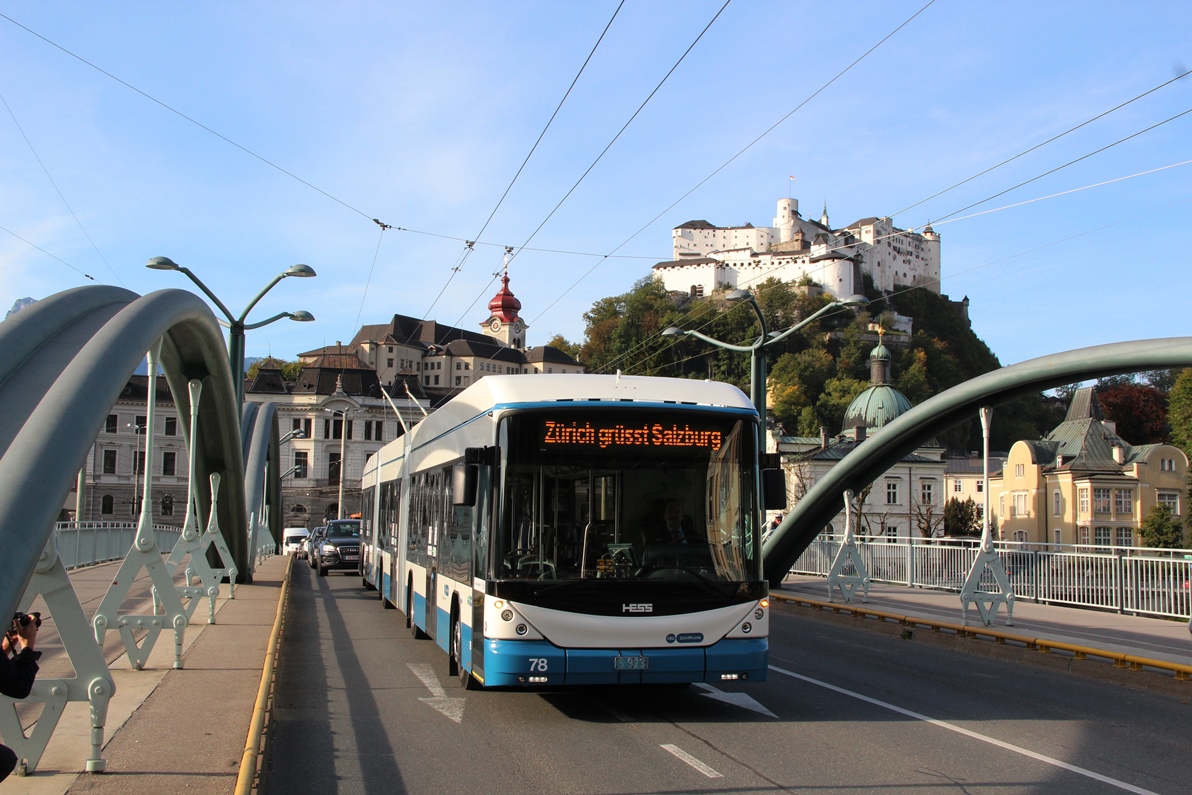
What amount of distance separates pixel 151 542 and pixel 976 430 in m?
133

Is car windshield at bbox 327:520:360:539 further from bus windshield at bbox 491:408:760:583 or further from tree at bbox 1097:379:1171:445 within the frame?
tree at bbox 1097:379:1171:445

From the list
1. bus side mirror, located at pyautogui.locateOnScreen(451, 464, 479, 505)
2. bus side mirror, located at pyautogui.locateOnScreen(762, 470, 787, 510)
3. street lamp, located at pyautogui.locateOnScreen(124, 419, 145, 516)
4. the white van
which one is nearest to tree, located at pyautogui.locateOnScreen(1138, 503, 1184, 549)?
the white van

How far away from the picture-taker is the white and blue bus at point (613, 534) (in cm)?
959

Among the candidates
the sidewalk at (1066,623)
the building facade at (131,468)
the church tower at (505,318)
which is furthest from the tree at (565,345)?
the sidewalk at (1066,623)

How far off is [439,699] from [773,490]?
12.3ft

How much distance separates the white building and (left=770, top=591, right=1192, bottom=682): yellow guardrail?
138 m

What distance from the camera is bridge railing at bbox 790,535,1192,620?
18641 mm

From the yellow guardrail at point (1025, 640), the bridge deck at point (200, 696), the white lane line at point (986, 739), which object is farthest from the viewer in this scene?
the yellow guardrail at point (1025, 640)

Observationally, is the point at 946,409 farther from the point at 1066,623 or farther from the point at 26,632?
the point at 26,632

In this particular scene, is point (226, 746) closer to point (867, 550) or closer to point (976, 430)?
point (867, 550)

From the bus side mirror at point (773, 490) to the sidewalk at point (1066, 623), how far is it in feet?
19.5

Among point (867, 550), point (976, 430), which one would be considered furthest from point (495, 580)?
point (976, 430)

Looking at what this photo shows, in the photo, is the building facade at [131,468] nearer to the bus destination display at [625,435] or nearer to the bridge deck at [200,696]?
the bridge deck at [200,696]

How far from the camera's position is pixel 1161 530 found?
226 feet
